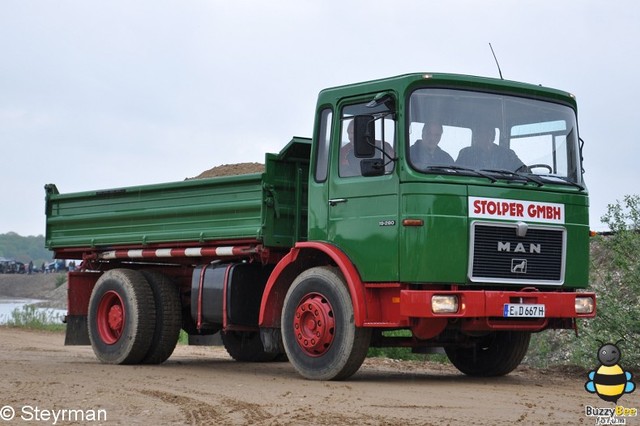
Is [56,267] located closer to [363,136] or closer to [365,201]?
[365,201]

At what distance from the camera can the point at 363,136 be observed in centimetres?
1086

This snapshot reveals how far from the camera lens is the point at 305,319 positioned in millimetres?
11609

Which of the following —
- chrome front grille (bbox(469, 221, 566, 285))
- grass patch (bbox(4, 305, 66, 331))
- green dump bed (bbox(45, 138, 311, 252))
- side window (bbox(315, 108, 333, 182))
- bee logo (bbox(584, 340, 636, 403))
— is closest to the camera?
bee logo (bbox(584, 340, 636, 403))

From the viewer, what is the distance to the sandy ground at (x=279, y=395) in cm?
862

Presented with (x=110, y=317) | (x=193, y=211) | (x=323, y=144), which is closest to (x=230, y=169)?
(x=110, y=317)

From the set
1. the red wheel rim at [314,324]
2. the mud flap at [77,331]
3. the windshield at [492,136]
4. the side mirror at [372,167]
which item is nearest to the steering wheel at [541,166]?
the windshield at [492,136]

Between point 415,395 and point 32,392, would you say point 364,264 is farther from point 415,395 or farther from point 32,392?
point 32,392

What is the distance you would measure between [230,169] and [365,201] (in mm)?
6506

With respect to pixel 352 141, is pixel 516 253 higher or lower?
lower

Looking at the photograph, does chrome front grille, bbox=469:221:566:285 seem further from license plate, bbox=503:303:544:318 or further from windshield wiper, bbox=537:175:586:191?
windshield wiper, bbox=537:175:586:191

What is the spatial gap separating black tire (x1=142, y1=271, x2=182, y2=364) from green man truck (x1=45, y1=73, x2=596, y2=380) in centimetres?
104

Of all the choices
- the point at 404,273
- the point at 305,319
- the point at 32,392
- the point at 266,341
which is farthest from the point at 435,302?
the point at 32,392

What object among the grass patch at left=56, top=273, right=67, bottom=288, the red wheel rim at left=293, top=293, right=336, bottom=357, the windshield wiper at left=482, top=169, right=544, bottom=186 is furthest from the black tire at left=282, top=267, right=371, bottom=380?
the grass patch at left=56, top=273, right=67, bottom=288

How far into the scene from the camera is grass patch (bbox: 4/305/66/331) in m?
23.4
